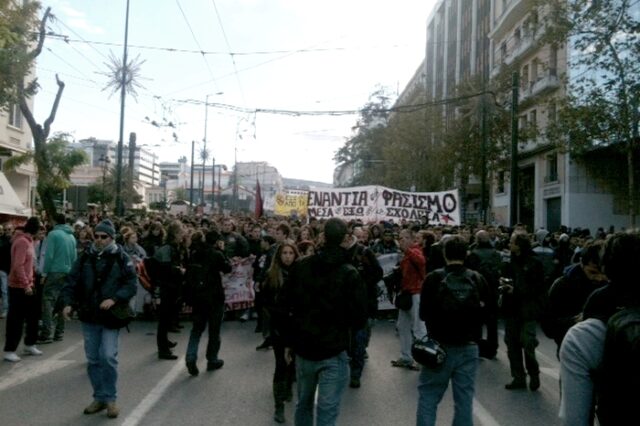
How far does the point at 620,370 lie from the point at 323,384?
7.82ft

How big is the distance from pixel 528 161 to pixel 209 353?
31534mm

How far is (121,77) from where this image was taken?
2369cm

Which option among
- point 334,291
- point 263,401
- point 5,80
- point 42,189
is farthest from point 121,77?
point 334,291

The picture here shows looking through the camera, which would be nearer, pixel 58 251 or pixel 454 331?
pixel 454 331

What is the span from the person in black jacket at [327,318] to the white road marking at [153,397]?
2.23 metres

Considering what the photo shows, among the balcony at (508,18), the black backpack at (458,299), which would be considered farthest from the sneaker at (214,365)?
the balcony at (508,18)

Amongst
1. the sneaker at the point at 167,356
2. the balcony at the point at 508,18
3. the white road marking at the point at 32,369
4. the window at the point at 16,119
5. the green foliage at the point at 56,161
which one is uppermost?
the balcony at the point at 508,18

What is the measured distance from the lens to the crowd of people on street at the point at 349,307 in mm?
2576

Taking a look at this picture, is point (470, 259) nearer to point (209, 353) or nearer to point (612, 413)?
point (209, 353)

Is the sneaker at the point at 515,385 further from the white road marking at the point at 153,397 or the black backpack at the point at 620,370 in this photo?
the black backpack at the point at 620,370

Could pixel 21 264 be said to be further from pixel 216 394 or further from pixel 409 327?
pixel 409 327

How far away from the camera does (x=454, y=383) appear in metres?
4.95

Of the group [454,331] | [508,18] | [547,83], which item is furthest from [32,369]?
[508,18]

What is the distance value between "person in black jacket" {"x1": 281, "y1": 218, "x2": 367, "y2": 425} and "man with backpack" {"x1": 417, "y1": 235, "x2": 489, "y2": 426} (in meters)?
0.69
